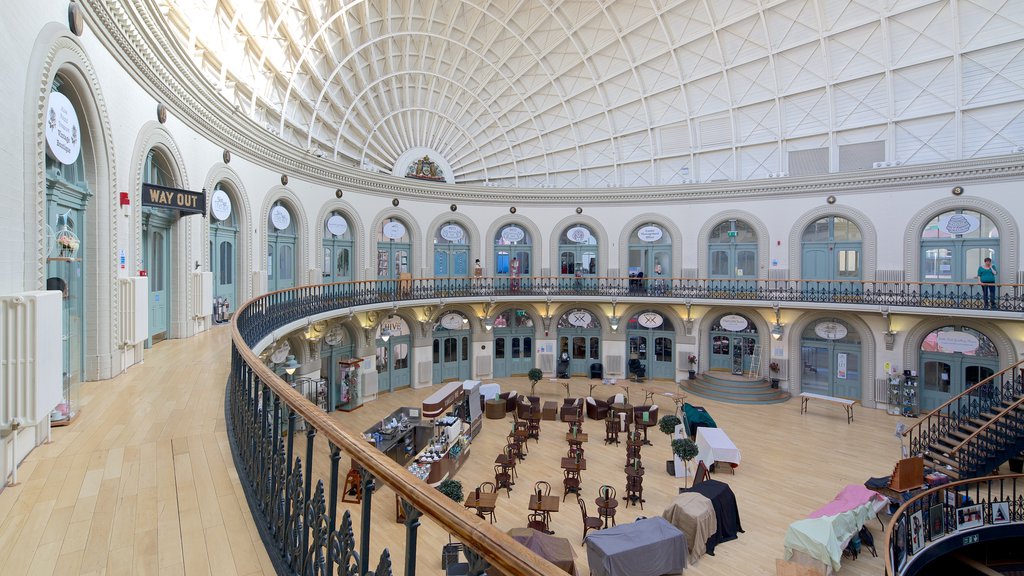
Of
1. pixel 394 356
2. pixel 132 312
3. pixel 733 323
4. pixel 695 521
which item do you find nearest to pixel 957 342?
pixel 733 323

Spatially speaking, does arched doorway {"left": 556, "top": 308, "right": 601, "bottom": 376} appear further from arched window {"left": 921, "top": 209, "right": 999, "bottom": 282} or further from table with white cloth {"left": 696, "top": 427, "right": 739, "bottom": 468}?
arched window {"left": 921, "top": 209, "right": 999, "bottom": 282}

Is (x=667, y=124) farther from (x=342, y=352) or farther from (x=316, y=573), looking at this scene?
(x=316, y=573)

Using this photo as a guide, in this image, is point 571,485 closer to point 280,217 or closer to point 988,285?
point 280,217

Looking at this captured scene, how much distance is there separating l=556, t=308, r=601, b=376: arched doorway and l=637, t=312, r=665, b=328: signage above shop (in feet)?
7.46

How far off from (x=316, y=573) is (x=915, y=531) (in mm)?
12729

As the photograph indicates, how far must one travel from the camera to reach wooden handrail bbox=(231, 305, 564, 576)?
4.63 feet

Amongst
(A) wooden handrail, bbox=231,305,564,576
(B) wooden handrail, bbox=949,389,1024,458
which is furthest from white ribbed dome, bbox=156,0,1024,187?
(A) wooden handrail, bbox=231,305,564,576

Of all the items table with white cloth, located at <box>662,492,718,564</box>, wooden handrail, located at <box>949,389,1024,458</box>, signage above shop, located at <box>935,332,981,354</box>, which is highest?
signage above shop, located at <box>935,332,981,354</box>

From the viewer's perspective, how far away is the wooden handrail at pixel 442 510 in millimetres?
1410

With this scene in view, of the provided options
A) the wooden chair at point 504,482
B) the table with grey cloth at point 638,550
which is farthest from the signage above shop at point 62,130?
the wooden chair at point 504,482

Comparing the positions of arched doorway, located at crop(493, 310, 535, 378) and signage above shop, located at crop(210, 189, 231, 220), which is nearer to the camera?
signage above shop, located at crop(210, 189, 231, 220)

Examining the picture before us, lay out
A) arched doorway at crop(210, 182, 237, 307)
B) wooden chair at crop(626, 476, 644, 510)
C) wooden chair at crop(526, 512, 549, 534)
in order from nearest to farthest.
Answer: wooden chair at crop(526, 512, 549, 534) < wooden chair at crop(626, 476, 644, 510) < arched doorway at crop(210, 182, 237, 307)

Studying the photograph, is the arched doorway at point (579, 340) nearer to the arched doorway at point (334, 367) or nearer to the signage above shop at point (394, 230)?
the signage above shop at point (394, 230)

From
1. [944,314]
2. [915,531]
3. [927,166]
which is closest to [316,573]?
[915,531]
